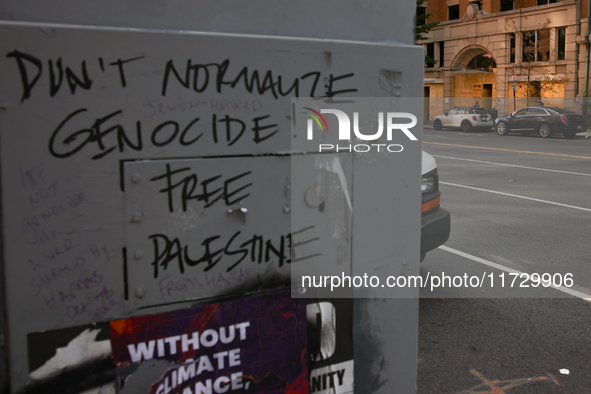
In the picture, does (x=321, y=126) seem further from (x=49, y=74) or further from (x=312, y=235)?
(x=49, y=74)

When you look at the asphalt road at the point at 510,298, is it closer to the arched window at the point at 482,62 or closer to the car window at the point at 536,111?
the car window at the point at 536,111

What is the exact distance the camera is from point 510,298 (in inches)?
211

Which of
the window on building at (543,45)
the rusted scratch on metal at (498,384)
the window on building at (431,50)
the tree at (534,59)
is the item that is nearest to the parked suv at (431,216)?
the rusted scratch on metal at (498,384)

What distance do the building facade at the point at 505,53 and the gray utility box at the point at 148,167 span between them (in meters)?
33.5

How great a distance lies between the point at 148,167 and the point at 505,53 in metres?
39.9

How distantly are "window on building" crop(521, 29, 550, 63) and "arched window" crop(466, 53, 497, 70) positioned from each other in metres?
4.08

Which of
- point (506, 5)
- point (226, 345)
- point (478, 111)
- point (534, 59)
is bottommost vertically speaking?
point (226, 345)

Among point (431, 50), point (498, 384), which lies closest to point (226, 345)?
point (498, 384)

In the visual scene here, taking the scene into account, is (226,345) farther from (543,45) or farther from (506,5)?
(506,5)

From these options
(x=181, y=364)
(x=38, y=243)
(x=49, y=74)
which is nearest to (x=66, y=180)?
(x=38, y=243)

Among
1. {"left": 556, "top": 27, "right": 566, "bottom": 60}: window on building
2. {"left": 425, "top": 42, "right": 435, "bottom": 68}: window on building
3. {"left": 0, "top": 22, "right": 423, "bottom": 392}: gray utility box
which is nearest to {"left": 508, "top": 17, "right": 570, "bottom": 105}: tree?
{"left": 556, "top": 27, "right": 566, "bottom": 60}: window on building

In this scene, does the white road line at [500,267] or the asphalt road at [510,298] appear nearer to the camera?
the asphalt road at [510,298]

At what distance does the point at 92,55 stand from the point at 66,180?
1.36 feet

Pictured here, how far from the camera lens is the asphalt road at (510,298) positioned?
396 cm
